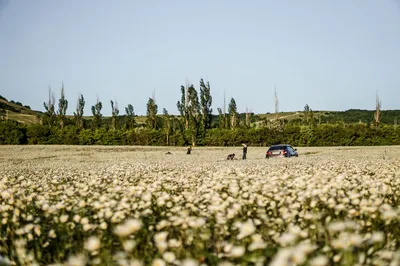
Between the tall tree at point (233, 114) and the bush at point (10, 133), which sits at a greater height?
the tall tree at point (233, 114)

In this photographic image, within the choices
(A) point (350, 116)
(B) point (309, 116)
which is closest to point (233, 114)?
(B) point (309, 116)

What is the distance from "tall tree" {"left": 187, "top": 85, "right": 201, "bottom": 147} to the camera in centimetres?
6112

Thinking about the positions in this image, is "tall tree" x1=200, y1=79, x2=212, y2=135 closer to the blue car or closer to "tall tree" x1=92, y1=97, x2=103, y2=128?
"tall tree" x1=92, y1=97, x2=103, y2=128

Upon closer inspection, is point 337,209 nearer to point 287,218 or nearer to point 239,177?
point 287,218

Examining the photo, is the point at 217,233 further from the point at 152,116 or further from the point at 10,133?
the point at 152,116

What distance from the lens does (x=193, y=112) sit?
65438 millimetres

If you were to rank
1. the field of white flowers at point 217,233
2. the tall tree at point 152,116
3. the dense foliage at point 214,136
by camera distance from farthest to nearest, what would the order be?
the tall tree at point 152,116 < the dense foliage at point 214,136 < the field of white flowers at point 217,233

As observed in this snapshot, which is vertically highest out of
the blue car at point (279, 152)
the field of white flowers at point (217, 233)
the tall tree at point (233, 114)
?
the tall tree at point (233, 114)

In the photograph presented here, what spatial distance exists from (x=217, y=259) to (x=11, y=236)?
2.91 m

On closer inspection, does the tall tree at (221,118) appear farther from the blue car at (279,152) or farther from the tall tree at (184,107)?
the blue car at (279,152)

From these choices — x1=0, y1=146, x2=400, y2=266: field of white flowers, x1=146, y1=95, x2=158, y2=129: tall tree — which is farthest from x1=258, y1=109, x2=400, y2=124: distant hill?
x1=0, y1=146, x2=400, y2=266: field of white flowers

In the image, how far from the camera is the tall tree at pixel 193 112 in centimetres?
6112

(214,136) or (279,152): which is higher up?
(214,136)

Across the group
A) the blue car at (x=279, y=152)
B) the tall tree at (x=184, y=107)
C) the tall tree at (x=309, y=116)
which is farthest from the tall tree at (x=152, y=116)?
the blue car at (x=279, y=152)
